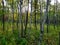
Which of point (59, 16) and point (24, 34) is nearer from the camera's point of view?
point (24, 34)

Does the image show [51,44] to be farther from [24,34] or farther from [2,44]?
[2,44]

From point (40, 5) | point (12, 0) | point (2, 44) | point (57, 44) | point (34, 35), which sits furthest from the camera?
point (12, 0)

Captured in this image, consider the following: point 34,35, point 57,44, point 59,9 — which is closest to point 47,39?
point 34,35

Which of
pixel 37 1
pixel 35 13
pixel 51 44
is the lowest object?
pixel 51 44

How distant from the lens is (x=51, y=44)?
50.8ft

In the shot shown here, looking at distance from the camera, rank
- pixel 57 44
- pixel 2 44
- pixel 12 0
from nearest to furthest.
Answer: pixel 2 44 < pixel 57 44 < pixel 12 0

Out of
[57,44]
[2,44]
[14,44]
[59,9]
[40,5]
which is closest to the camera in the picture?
[2,44]

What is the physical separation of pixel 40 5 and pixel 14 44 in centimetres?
895

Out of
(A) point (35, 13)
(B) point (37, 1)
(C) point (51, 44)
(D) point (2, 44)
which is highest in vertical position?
(B) point (37, 1)

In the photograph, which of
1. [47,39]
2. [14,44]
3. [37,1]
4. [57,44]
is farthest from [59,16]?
[14,44]

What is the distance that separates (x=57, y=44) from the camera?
46.5ft

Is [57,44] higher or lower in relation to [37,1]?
lower

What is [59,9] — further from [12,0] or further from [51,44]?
[51,44]

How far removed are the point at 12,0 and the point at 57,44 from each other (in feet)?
32.8
